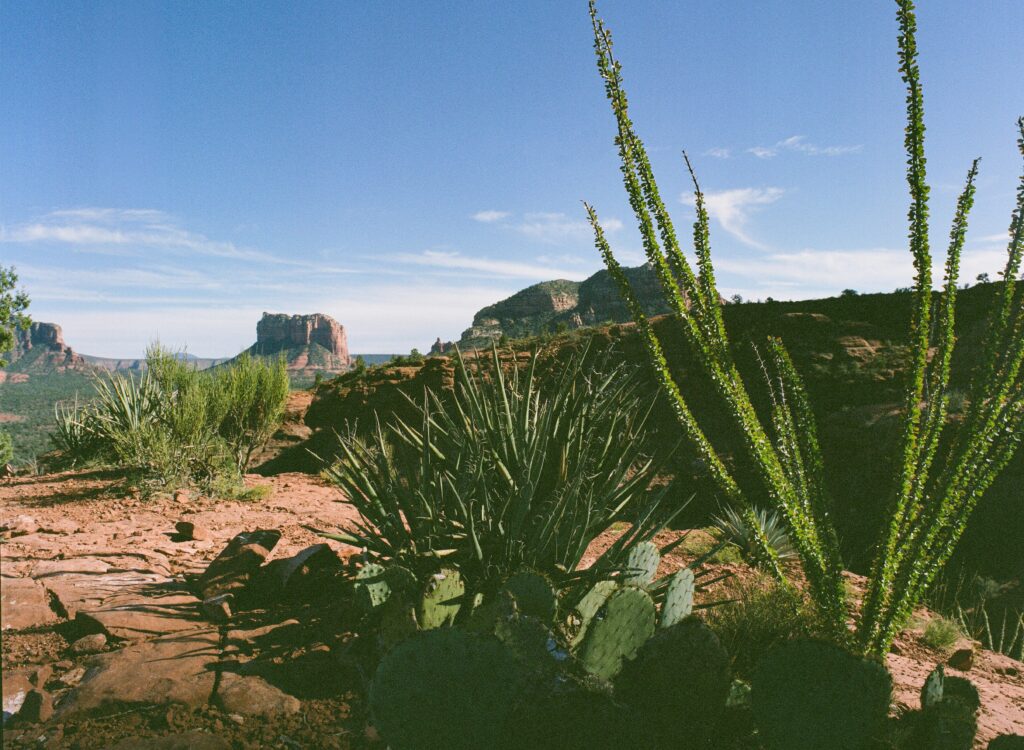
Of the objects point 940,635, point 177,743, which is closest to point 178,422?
point 177,743

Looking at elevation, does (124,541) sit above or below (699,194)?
below

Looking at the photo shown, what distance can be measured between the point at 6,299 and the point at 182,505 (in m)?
18.0

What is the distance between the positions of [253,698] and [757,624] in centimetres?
287

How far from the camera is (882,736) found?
6.65ft

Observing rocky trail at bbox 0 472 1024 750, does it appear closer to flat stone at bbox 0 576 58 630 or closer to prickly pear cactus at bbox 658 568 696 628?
flat stone at bbox 0 576 58 630

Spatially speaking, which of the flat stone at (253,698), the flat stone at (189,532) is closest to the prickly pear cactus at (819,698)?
the flat stone at (253,698)

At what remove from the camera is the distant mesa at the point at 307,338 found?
9762 centimetres

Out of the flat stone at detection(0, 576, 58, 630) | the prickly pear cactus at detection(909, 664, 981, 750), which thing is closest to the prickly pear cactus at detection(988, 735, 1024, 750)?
the prickly pear cactus at detection(909, 664, 981, 750)

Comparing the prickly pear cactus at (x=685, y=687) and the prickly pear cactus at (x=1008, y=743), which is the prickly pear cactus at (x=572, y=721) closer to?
the prickly pear cactus at (x=685, y=687)

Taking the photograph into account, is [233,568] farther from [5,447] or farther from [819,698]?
[5,447]

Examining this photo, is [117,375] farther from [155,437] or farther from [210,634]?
[210,634]

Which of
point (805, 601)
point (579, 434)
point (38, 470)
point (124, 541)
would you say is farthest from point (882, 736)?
point (38, 470)

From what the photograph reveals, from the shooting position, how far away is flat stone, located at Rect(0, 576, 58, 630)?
3.21 metres

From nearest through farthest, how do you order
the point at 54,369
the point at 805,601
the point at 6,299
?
the point at 805,601, the point at 6,299, the point at 54,369
